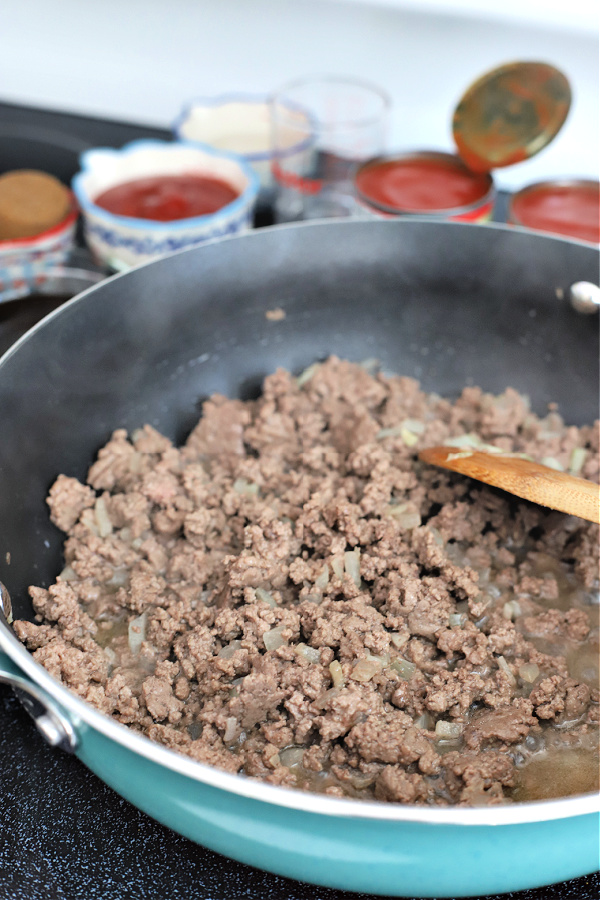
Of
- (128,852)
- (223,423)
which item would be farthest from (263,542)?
(128,852)

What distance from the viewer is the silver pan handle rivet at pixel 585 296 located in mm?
1101

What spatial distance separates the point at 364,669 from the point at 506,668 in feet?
0.58

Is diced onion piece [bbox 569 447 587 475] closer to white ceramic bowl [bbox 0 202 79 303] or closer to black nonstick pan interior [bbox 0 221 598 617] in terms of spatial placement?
black nonstick pan interior [bbox 0 221 598 617]

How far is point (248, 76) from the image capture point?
1799 millimetres

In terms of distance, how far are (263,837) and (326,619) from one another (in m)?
0.30

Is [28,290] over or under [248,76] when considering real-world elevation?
under

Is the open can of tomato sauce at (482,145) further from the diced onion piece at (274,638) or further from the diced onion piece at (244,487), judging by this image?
the diced onion piece at (274,638)

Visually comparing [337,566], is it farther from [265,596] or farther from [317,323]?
[317,323]

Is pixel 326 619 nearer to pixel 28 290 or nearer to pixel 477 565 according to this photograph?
pixel 477 565

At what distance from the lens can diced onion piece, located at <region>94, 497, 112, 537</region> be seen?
104 centimetres

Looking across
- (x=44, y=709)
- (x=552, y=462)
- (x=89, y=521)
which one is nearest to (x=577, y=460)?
(x=552, y=462)

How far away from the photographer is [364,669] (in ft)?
2.81

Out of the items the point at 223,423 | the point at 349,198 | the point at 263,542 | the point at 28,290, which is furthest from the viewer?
the point at 349,198

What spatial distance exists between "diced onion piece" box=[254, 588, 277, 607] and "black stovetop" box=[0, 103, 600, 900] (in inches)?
10.5
